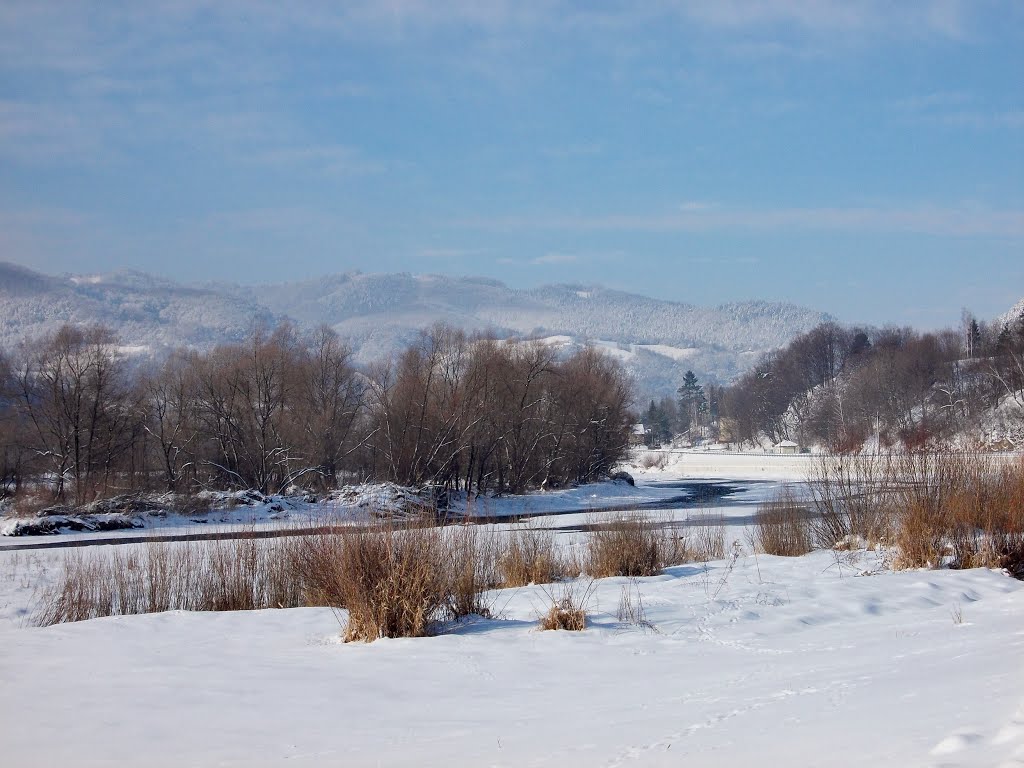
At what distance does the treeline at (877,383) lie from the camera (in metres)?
81.8

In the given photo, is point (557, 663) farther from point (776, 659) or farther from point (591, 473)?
Result: point (591, 473)

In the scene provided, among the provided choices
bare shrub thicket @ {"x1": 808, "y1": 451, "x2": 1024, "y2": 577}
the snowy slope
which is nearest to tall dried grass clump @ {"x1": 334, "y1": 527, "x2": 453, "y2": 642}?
the snowy slope

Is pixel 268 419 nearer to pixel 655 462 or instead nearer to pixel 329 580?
pixel 329 580

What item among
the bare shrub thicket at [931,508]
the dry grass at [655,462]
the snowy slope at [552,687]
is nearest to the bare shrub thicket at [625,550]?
the snowy slope at [552,687]

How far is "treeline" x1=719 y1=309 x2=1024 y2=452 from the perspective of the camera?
81.8m

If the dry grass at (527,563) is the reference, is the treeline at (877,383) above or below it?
above

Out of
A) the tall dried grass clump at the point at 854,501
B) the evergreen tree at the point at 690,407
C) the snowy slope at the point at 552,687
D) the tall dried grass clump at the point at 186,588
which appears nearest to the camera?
the snowy slope at the point at 552,687

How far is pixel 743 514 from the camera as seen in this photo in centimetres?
3616

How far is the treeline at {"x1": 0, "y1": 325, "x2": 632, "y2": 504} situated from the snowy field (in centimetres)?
2955

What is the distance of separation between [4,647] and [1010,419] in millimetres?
Answer: 67916

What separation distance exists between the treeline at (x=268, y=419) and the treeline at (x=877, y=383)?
23874 millimetres

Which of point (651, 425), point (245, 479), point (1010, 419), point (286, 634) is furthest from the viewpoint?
point (651, 425)

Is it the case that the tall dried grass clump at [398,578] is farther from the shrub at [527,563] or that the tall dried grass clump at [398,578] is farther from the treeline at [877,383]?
the treeline at [877,383]

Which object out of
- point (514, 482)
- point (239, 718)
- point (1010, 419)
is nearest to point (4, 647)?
point (239, 718)
